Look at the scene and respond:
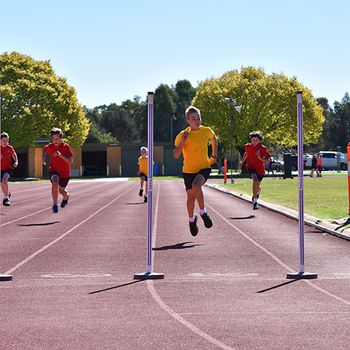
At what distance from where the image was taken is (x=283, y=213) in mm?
21875

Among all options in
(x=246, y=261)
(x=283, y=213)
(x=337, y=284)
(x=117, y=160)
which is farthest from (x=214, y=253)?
(x=117, y=160)

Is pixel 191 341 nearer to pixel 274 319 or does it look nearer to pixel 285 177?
pixel 274 319

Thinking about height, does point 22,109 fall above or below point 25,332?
above

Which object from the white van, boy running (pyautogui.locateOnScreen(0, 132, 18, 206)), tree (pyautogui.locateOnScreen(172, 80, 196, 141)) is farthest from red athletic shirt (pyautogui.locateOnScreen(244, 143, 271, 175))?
tree (pyautogui.locateOnScreen(172, 80, 196, 141))

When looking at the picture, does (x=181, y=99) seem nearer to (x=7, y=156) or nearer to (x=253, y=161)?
(x=7, y=156)

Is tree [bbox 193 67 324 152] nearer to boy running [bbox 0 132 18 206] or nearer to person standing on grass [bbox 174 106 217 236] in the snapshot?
boy running [bbox 0 132 18 206]

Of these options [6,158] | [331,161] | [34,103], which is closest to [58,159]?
[6,158]

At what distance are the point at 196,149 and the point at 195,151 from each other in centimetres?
4

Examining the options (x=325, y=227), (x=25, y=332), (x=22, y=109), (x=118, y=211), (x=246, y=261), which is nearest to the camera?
(x=25, y=332)

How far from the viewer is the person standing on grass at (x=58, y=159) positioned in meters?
16.9

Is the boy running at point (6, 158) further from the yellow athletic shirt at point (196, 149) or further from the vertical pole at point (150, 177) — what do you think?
the vertical pole at point (150, 177)

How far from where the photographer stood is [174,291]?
30.2 ft

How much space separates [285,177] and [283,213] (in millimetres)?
38453

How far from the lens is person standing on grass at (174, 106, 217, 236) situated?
10.8 meters
